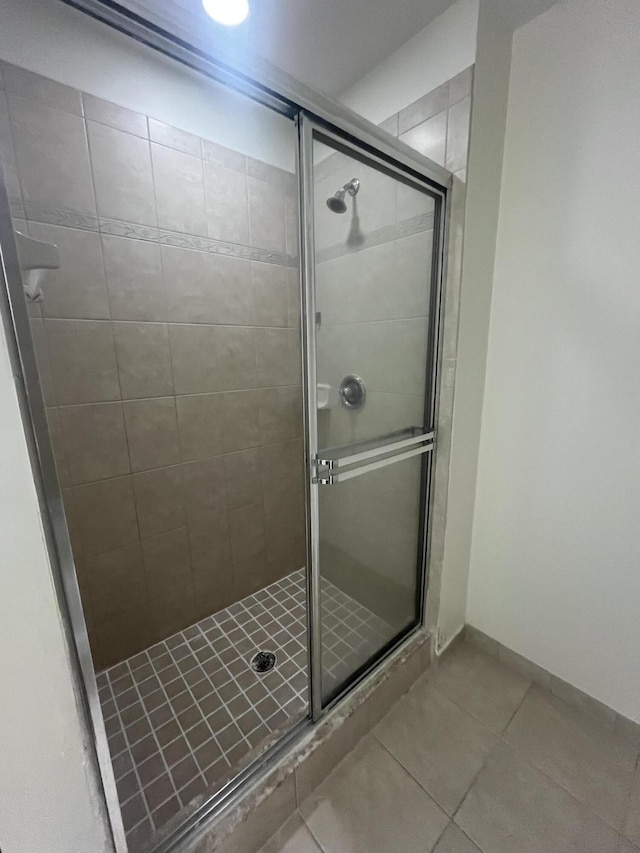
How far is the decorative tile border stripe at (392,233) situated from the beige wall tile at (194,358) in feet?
2.29

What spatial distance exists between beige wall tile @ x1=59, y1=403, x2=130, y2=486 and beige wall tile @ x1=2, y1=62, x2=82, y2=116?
36.4 inches

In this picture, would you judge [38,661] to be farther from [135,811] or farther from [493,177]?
[493,177]

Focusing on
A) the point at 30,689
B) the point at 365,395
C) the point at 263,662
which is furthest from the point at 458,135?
the point at 263,662

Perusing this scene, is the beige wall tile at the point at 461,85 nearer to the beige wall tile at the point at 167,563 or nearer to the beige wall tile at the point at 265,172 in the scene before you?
the beige wall tile at the point at 265,172

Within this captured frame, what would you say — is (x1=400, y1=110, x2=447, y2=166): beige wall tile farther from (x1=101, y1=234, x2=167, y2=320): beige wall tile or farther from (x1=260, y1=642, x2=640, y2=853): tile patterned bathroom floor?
(x1=260, y1=642, x2=640, y2=853): tile patterned bathroom floor

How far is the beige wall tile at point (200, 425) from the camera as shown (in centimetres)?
146

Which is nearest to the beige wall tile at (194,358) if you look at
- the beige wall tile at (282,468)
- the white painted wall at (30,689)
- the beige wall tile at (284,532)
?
the beige wall tile at (282,468)

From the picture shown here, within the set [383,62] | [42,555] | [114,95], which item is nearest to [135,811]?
[42,555]

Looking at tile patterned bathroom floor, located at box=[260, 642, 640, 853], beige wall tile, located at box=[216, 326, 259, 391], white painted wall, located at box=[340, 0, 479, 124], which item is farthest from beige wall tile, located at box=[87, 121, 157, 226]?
tile patterned bathroom floor, located at box=[260, 642, 640, 853]

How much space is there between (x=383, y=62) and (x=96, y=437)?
66.2 inches

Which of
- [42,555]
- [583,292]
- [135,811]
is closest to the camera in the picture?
[42,555]

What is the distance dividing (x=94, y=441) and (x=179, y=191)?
995 millimetres

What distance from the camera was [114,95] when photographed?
1144 mm

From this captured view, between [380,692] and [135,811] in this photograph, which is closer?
[135,811]
